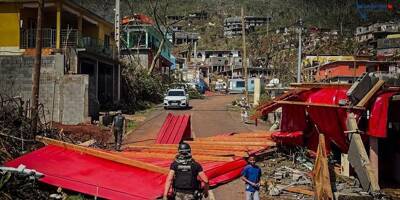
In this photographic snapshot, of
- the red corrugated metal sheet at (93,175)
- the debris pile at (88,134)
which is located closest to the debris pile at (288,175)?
the red corrugated metal sheet at (93,175)

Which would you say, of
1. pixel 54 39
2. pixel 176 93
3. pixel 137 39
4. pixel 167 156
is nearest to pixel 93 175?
pixel 167 156

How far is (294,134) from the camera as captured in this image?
1633 centimetres

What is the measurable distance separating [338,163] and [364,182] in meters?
3.38

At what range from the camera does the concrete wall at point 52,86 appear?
83.7ft

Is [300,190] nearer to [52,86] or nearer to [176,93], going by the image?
[52,86]

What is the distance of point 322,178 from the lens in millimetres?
11797

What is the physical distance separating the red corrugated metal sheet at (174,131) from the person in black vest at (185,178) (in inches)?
443

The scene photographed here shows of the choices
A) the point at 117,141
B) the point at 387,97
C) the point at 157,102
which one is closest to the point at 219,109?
the point at 157,102

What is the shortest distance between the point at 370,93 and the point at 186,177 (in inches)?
284

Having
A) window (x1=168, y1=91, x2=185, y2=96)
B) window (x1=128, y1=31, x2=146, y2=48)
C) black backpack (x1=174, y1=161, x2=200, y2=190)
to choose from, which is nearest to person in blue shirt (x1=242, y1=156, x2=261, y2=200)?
black backpack (x1=174, y1=161, x2=200, y2=190)

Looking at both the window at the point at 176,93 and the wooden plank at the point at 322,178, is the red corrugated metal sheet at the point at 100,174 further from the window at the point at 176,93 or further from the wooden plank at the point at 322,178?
the window at the point at 176,93

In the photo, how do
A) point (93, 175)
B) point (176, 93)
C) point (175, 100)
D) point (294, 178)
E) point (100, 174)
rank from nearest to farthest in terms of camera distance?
point (93, 175), point (100, 174), point (294, 178), point (175, 100), point (176, 93)

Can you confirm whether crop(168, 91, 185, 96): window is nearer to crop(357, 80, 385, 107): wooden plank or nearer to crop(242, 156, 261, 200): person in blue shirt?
crop(357, 80, 385, 107): wooden plank

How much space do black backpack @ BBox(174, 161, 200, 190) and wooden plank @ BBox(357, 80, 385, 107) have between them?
→ 6.72m
